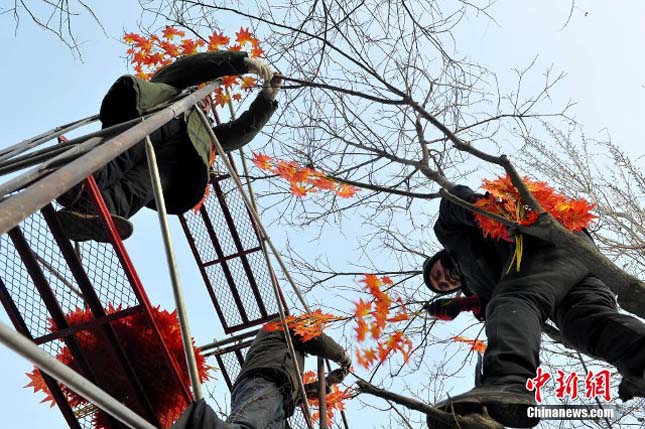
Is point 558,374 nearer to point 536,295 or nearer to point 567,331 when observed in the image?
point 567,331

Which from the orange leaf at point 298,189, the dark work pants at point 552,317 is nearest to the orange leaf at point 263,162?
the orange leaf at point 298,189

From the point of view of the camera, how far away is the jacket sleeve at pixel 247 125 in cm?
491

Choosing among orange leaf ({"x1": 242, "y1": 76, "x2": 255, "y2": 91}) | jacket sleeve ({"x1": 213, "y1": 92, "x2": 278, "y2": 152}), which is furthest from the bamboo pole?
jacket sleeve ({"x1": 213, "y1": 92, "x2": 278, "y2": 152})

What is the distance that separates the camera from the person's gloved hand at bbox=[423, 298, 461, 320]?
4.77 m

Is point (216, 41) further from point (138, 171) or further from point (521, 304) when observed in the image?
point (521, 304)

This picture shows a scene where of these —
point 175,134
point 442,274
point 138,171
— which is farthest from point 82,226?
point 442,274

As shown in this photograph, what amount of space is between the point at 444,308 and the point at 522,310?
165 centimetres

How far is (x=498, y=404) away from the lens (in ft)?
8.24

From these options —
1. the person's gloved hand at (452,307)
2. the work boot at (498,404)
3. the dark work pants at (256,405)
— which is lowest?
the work boot at (498,404)

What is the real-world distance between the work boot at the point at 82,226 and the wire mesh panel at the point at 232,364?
2.30 m

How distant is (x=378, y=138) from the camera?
4262 mm

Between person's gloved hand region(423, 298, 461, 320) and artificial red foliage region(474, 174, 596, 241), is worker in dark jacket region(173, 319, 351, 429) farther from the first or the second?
artificial red foliage region(474, 174, 596, 241)

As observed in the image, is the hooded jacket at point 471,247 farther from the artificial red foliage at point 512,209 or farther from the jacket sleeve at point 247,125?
the jacket sleeve at point 247,125

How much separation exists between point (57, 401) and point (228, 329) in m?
2.36
